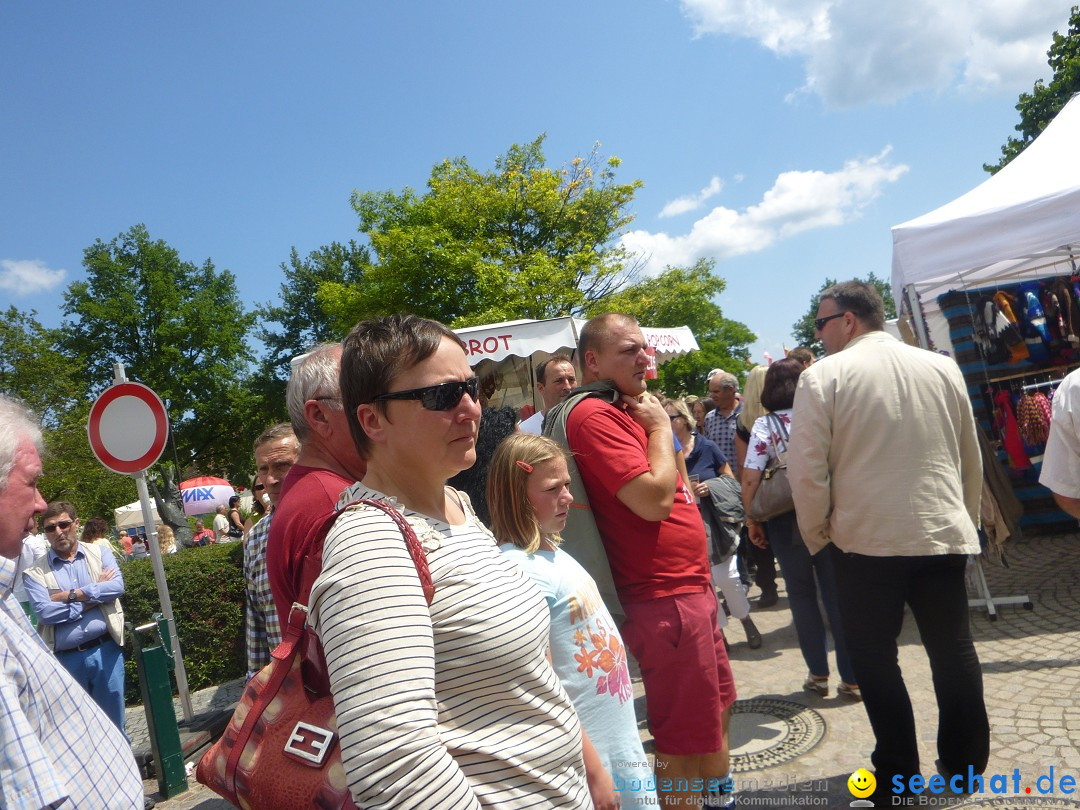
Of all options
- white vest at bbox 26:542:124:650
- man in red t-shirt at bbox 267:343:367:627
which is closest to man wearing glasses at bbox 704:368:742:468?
white vest at bbox 26:542:124:650

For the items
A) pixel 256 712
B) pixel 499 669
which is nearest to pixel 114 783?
pixel 256 712

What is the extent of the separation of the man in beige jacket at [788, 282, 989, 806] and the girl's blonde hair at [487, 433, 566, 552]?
133 centimetres

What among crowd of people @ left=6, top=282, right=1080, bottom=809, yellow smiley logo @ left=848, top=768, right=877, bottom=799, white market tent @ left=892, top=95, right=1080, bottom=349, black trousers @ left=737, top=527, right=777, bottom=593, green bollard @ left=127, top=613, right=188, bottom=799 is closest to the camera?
crowd of people @ left=6, top=282, right=1080, bottom=809

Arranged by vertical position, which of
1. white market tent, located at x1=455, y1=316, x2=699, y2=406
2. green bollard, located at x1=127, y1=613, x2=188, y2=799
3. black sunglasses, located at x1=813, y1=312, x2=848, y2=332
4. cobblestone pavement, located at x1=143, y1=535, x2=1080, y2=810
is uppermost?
white market tent, located at x1=455, y1=316, x2=699, y2=406

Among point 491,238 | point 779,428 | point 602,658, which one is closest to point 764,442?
point 779,428

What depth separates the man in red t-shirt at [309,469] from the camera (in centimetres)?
184

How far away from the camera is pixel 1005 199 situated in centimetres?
526

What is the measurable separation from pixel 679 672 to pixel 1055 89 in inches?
1134

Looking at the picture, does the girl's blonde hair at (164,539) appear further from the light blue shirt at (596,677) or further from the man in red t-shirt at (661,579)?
the light blue shirt at (596,677)

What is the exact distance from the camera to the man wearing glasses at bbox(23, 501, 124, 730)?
522 cm

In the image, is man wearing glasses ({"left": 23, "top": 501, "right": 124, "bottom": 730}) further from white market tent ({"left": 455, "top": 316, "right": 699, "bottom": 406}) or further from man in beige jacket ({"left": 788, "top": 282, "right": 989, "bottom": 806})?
man in beige jacket ({"left": 788, "top": 282, "right": 989, "bottom": 806})

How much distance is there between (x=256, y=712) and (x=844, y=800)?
291 cm

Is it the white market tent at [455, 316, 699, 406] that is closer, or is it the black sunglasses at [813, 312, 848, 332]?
the black sunglasses at [813, 312, 848, 332]

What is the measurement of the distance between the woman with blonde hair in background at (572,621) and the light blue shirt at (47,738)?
1.11 meters
